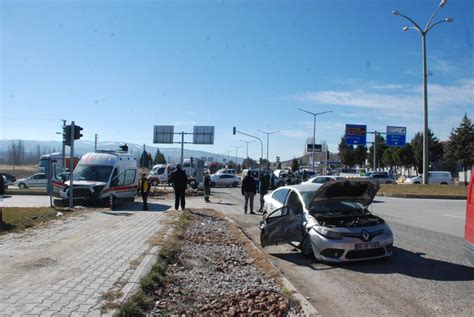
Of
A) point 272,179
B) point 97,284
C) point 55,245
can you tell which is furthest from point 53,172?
point 272,179

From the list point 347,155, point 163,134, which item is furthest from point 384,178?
point 347,155

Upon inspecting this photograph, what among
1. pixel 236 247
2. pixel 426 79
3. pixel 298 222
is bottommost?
pixel 236 247

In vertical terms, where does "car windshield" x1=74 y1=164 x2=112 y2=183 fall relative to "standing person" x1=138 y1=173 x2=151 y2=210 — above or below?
above

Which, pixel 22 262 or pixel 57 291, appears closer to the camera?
pixel 57 291

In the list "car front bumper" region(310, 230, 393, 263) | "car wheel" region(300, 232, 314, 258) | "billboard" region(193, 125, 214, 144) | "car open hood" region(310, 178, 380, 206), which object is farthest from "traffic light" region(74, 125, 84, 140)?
"billboard" region(193, 125, 214, 144)

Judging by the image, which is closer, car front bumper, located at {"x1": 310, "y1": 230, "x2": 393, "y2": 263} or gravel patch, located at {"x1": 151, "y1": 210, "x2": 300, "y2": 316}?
gravel patch, located at {"x1": 151, "y1": 210, "x2": 300, "y2": 316}

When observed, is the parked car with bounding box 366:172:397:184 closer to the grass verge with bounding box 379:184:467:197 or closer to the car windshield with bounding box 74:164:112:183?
the grass verge with bounding box 379:184:467:197

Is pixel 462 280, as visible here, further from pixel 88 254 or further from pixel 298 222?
pixel 88 254

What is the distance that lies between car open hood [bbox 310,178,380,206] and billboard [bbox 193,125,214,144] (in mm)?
43767

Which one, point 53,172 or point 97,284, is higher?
point 53,172

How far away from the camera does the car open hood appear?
9.73 metres

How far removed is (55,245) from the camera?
909 cm

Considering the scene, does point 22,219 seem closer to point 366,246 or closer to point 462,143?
point 366,246

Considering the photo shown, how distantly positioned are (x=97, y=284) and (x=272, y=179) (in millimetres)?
33173
